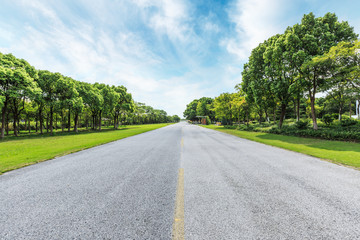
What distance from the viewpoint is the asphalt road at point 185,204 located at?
207 centimetres

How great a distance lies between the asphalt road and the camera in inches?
81.7

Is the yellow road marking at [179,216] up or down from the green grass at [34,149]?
up

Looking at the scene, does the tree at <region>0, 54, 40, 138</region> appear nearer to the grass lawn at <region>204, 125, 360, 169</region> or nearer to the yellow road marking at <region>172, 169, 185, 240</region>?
the yellow road marking at <region>172, 169, 185, 240</region>

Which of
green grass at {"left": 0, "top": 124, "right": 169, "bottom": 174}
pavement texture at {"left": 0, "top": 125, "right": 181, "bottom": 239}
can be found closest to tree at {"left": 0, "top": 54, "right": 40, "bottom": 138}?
green grass at {"left": 0, "top": 124, "right": 169, "bottom": 174}

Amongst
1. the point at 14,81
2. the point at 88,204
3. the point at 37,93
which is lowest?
the point at 88,204

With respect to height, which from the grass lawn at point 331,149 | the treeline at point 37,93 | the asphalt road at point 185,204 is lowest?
the grass lawn at point 331,149

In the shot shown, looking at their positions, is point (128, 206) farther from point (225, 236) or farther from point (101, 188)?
point (225, 236)

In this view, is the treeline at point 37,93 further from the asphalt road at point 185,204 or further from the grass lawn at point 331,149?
the grass lawn at point 331,149

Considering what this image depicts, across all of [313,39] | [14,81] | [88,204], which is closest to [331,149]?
[88,204]

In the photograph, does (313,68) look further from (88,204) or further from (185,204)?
(88,204)

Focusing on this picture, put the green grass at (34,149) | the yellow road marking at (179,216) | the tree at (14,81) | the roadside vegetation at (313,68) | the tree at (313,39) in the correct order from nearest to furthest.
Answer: the yellow road marking at (179,216), the green grass at (34,149), the roadside vegetation at (313,68), the tree at (313,39), the tree at (14,81)

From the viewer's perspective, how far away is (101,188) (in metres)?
3.54

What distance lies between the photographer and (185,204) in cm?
279

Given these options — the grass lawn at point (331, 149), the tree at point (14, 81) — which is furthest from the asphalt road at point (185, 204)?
the tree at point (14, 81)
